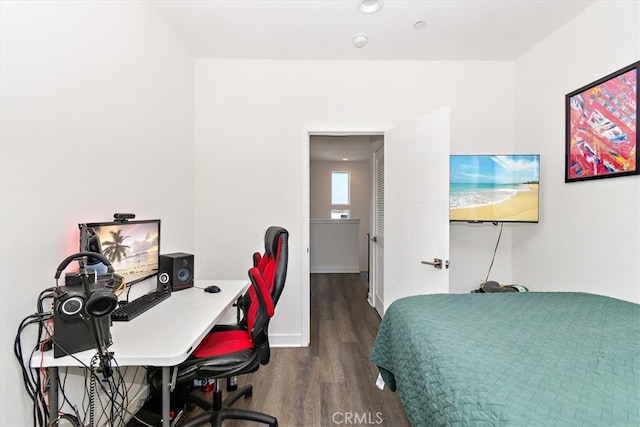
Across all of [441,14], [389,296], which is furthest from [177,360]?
[441,14]

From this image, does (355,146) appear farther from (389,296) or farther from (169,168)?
(169,168)

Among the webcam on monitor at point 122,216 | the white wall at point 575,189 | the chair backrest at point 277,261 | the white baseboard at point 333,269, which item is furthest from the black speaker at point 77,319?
the white baseboard at point 333,269

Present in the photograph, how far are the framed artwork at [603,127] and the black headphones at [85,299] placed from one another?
2708 mm

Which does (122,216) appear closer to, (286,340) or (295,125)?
(295,125)

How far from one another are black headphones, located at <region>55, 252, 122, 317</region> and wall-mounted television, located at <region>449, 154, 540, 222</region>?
7.35ft

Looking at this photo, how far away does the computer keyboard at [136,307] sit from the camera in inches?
55.8

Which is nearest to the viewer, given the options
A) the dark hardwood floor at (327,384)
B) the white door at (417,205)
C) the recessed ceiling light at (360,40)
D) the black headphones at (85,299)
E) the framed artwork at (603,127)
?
the black headphones at (85,299)

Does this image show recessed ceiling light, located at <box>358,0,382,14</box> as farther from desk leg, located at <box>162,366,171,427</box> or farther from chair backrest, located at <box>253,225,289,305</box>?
desk leg, located at <box>162,366,171,427</box>

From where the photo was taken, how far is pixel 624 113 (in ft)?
5.49

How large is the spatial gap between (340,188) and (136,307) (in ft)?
19.2

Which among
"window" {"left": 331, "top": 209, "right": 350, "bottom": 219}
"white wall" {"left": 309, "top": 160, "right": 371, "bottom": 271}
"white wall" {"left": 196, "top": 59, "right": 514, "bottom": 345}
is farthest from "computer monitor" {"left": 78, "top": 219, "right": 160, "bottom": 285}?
"window" {"left": 331, "top": 209, "right": 350, "bottom": 219}

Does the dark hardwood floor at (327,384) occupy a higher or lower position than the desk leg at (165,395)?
lower

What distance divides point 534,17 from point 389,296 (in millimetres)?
2506

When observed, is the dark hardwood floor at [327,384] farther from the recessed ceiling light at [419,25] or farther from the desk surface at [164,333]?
the recessed ceiling light at [419,25]
